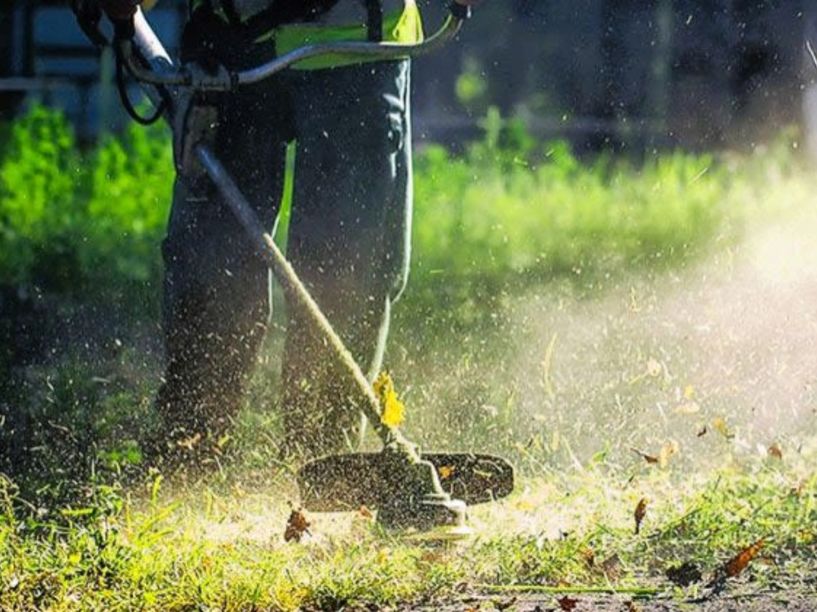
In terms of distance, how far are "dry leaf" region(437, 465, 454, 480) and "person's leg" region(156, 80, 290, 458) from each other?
0.66 m

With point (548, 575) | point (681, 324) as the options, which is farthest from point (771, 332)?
point (548, 575)

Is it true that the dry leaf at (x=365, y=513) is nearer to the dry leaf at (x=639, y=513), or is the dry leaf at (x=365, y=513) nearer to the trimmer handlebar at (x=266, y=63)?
the dry leaf at (x=639, y=513)

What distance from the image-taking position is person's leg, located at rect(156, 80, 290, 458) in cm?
525

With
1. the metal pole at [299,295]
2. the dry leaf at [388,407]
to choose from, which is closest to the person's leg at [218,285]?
the metal pole at [299,295]

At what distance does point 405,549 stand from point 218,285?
3.21 ft

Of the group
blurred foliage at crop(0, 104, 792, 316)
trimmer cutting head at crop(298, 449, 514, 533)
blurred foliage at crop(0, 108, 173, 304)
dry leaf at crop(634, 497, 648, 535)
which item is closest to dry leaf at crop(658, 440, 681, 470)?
dry leaf at crop(634, 497, 648, 535)

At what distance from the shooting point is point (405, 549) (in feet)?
15.1

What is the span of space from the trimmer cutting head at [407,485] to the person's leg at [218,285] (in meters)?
0.57

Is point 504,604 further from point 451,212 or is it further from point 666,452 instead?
point 451,212

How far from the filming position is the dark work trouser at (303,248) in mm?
5188

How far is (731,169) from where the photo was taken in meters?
11.5

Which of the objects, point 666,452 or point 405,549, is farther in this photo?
point 666,452

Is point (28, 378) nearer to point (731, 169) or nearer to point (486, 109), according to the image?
point (731, 169)

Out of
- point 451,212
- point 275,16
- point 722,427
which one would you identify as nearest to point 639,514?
point 722,427
